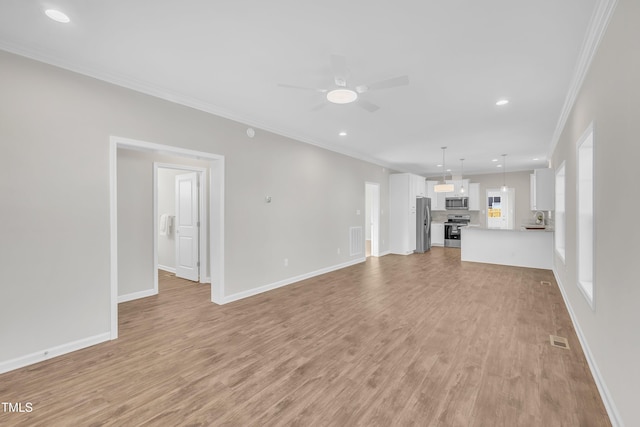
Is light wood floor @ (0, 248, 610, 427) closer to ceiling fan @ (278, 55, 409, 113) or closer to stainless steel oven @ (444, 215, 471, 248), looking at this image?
ceiling fan @ (278, 55, 409, 113)

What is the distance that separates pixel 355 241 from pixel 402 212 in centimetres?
227

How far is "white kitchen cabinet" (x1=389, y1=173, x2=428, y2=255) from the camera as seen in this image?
854 centimetres

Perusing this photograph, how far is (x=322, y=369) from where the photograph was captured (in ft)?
8.11

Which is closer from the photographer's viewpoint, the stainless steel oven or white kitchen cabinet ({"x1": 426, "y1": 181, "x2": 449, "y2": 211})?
the stainless steel oven

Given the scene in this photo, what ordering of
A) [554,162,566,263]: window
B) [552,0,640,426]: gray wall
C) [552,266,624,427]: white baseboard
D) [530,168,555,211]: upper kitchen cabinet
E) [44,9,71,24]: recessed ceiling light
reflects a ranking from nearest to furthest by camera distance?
[552,0,640,426]: gray wall → [552,266,624,427]: white baseboard → [44,9,71,24]: recessed ceiling light → [554,162,566,263]: window → [530,168,555,211]: upper kitchen cabinet

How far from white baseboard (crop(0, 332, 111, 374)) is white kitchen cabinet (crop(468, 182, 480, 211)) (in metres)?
10.7

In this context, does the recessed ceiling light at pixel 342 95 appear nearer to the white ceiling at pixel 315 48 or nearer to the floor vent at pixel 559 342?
the white ceiling at pixel 315 48

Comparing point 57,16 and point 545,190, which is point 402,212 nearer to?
point 545,190

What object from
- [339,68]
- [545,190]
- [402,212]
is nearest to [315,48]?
[339,68]

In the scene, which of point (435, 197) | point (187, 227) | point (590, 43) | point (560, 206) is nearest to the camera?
point (590, 43)

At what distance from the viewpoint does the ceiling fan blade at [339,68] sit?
2.20 m

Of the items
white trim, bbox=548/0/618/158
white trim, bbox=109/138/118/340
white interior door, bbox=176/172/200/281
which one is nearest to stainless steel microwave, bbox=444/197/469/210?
A: white trim, bbox=548/0/618/158

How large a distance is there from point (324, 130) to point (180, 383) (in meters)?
4.16

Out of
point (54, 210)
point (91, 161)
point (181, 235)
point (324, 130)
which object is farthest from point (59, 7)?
point (181, 235)
